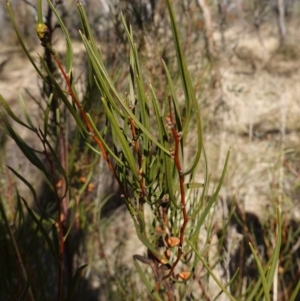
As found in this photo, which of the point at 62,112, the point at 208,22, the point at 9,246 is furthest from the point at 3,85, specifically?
the point at 9,246

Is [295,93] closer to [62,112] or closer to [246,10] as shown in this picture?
[246,10]

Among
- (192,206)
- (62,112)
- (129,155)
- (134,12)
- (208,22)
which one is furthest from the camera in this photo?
(208,22)

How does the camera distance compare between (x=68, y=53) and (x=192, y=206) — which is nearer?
(x=68, y=53)

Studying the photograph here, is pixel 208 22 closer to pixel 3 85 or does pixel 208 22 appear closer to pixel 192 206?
pixel 3 85

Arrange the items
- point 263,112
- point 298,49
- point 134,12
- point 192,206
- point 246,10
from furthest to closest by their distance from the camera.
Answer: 1. point 246,10
2. point 298,49
3. point 263,112
4. point 134,12
5. point 192,206

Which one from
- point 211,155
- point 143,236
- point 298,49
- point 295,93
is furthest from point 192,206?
point 298,49

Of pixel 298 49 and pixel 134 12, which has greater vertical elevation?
pixel 134 12

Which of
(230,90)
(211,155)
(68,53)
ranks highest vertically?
(68,53)
